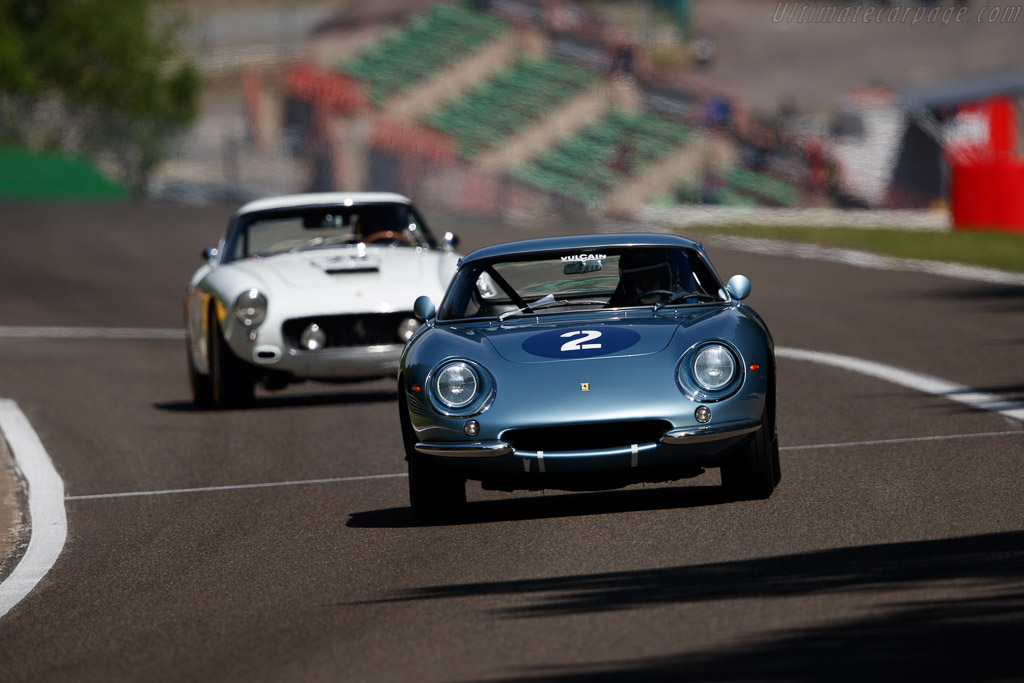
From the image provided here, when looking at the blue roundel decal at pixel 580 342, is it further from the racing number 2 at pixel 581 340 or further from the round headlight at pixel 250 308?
the round headlight at pixel 250 308

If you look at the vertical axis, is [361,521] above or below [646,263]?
below

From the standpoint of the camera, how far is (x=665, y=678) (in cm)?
520

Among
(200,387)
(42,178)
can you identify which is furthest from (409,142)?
(200,387)

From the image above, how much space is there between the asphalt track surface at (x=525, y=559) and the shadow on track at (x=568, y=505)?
0.03 meters

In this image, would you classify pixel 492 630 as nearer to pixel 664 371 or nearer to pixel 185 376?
pixel 664 371

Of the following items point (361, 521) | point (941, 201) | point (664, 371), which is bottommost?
point (941, 201)

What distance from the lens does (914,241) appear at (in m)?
27.9

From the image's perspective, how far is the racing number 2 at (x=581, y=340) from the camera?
8.20 metres

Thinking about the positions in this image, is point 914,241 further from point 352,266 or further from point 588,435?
point 588,435

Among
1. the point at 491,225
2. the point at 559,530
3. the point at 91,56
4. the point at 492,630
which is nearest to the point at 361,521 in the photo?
the point at 559,530

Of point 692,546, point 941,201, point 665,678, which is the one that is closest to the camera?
point 665,678

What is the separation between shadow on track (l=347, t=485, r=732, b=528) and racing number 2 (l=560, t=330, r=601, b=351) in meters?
0.76

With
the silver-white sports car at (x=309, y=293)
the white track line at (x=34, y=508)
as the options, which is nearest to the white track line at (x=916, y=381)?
the silver-white sports car at (x=309, y=293)

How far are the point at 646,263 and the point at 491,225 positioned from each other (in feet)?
83.8
